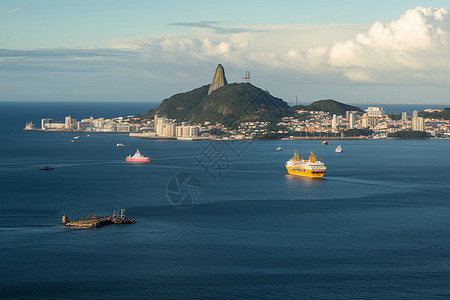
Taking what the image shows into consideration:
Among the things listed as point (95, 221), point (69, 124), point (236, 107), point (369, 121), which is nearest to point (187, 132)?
point (236, 107)

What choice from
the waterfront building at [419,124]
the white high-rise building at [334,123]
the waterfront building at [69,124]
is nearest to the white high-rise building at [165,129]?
the waterfront building at [69,124]

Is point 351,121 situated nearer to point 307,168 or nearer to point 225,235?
point 307,168

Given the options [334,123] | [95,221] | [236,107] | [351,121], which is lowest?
[95,221]

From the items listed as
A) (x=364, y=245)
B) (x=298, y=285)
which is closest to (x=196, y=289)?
(x=298, y=285)

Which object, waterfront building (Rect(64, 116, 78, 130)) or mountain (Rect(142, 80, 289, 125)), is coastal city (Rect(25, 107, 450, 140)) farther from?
mountain (Rect(142, 80, 289, 125))

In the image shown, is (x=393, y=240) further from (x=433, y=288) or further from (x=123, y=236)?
(x=123, y=236)

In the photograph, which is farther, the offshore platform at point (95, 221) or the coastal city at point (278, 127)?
the coastal city at point (278, 127)

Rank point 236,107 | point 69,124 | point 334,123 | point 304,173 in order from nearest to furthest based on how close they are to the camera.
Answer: point 304,173 < point 69,124 < point 334,123 < point 236,107

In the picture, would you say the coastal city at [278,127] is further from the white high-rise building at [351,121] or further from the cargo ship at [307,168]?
the cargo ship at [307,168]
